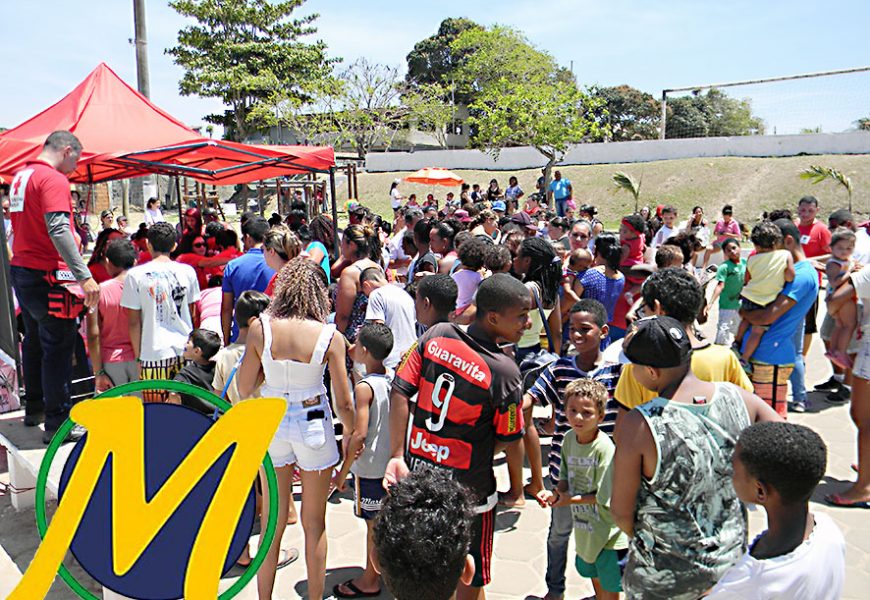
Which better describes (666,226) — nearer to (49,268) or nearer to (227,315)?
(227,315)

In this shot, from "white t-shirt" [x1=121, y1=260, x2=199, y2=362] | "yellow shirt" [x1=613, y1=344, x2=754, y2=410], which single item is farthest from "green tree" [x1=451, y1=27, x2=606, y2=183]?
"yellow shirt" [x1=613, y1=344, x2=754, y2=410]

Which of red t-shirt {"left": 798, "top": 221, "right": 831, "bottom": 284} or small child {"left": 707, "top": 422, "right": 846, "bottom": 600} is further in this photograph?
red t-shirt {"left": 798, "top": 221, "right": 831, "bottom": 284}

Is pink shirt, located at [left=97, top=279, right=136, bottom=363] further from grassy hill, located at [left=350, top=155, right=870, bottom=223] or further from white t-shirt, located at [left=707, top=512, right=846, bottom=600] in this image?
grassy hill, located at [left=350, top=155, right=870, bottom=223]

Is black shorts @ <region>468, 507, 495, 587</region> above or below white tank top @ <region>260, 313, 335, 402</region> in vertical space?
below

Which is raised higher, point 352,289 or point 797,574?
point 352,289

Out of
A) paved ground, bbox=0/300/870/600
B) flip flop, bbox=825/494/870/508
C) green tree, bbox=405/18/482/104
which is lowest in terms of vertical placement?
paved ground, bbox=0/300/870/600

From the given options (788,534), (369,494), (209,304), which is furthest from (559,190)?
(788,534)

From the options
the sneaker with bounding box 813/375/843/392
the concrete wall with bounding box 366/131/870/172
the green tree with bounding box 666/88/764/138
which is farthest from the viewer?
the green tree with bounding box 666/88/764/138

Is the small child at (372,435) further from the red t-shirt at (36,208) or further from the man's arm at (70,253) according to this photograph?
the red t-shirt at (36,208)

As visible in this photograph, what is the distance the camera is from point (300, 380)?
3.32 meters

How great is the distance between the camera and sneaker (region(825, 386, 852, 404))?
6.96m

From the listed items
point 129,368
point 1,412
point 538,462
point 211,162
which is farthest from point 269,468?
point 211,162

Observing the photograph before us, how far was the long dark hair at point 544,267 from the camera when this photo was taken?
5301mm

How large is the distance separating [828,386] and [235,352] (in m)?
6.33
